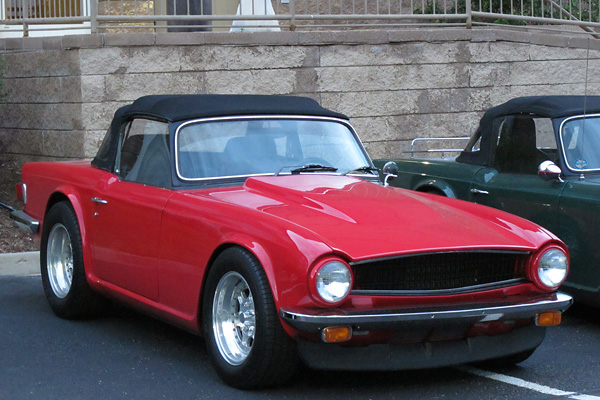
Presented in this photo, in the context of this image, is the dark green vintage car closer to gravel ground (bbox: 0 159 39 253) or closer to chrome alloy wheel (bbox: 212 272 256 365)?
chrome alloy wheel (bbox: 212 272 256 365)

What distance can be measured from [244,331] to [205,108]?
67.7 inches

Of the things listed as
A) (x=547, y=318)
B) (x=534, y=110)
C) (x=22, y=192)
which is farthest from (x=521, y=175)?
(x=22, y=192)

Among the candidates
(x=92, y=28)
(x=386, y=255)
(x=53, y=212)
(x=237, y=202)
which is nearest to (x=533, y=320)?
(x=386, y=255)

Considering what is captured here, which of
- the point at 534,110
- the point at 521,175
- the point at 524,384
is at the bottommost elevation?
the point at 524,384

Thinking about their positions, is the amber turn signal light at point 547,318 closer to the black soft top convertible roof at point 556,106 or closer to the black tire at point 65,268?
the black soft top convertible roof at point 556,106

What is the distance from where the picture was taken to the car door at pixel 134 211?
18.3 ft

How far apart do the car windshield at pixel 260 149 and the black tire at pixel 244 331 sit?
1.00 metres

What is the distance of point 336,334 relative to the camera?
4395 mm

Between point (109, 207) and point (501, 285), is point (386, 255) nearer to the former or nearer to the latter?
point (501, 285)

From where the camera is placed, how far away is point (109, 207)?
606cm

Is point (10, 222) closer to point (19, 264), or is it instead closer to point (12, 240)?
point (12, 240)

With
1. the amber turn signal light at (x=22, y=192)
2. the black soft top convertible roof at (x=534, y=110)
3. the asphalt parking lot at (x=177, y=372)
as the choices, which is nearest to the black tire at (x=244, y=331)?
the asphalt parking lot at (x=177, y=372)

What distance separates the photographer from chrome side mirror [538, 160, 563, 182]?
6520mm

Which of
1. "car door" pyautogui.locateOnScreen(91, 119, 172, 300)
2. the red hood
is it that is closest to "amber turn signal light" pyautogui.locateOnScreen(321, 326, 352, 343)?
the red hood
